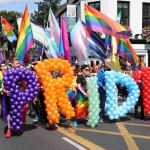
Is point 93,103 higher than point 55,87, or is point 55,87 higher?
point 55,87

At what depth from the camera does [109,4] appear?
3303cm

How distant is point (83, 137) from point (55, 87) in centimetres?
171

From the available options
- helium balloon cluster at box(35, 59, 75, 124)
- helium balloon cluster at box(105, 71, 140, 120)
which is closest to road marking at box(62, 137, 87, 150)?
helium balloon cluster at box(35, 59, 75, 124)

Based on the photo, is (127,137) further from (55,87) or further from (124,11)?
(124,11)

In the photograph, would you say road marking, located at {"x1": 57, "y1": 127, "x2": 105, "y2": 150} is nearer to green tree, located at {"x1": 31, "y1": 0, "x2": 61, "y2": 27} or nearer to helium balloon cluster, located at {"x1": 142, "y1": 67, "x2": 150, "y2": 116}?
helium balloon cluster, located at {"x1": 142, "y1": 67, "x2": 150, "y2": 116}

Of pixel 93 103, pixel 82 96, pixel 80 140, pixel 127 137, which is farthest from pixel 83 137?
pixel 82 96

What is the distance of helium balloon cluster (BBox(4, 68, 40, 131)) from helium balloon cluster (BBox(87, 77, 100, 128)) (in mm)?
1734

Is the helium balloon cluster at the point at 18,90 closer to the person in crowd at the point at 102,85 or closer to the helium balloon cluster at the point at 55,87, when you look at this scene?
the helium balloon cluster at the point at 55,87

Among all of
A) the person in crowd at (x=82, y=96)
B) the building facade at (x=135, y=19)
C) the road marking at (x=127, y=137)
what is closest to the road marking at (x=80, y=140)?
the road marking at (x=127, y=137)

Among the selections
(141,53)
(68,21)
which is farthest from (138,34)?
(68,21)

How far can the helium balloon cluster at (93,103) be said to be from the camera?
1195cm

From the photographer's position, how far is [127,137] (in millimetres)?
10320

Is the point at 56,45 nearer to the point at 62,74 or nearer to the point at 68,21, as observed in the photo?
the point at 62,74

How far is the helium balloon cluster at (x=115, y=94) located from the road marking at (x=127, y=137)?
0.35m
